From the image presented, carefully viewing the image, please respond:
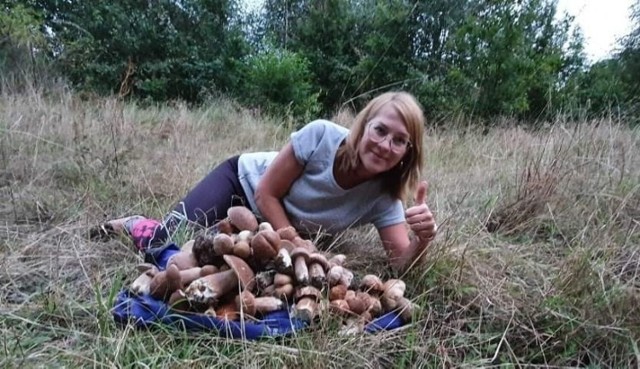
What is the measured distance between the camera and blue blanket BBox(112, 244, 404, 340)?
127cm

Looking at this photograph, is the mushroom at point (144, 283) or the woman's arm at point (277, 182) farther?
the woman's arm at point (277, 182)

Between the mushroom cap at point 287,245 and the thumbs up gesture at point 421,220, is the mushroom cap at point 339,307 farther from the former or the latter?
the thumbs up gesture at point 421,220

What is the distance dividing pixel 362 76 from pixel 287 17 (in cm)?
292

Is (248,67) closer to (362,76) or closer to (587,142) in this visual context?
(362,76)

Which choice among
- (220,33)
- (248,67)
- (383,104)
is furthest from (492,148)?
(220,33)

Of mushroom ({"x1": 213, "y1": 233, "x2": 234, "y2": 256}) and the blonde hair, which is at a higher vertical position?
the blonde hair

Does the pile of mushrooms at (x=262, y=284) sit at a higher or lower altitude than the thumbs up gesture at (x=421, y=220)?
lower

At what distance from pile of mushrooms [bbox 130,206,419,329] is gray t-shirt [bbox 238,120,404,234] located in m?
0.49

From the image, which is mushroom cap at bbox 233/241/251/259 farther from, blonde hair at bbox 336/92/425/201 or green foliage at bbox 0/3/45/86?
green foliage at bbox 0/3/45/86

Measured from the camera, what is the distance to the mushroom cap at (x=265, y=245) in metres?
1.43

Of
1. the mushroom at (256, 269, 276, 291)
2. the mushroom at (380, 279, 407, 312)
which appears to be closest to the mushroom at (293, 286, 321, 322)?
the mushroom at (256, 269, 276, 291)

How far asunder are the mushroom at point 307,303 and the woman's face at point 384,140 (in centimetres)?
64

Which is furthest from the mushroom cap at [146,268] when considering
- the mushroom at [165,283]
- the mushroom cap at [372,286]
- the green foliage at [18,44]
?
the green foliage at [18,44]

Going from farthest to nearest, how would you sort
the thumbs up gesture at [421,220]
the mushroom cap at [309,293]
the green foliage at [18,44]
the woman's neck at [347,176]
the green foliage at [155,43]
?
the green foliage at [155,43] < the green foliage at [18,44] < the woman's neck at [347,176] < the thumbs up gesture at [421,220] < the mushroom cap at [309,293]
